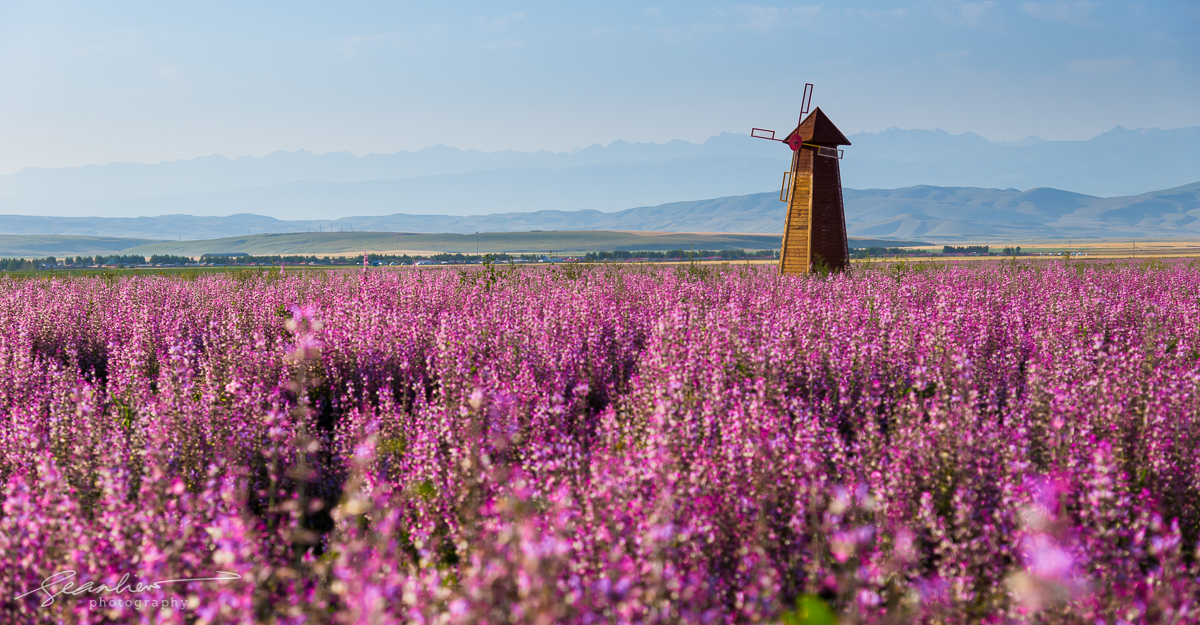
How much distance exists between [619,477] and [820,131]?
2293 centimetres

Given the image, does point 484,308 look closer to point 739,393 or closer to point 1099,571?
point 739,393

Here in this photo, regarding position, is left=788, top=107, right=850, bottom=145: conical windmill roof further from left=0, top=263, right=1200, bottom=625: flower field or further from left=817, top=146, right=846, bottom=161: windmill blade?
Answer: left=0, top=263, right=1200, bottom=625: flower field

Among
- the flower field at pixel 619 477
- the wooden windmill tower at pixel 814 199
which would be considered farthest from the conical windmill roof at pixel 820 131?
the flower field at pixel 619 477

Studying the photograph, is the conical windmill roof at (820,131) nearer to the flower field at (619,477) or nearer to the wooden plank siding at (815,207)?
the wooden plank siding at (815,207)

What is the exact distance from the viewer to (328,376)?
672 cm

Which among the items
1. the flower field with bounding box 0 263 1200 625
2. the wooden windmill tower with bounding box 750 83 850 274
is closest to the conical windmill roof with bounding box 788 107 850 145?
the wooden windmill tower with bounding box 750 83 850 274

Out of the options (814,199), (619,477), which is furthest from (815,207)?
(619,477)

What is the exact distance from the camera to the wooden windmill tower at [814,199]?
2283 centimetres

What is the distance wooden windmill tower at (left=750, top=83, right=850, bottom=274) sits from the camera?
22828 mm

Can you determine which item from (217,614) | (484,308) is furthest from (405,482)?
(484,308)

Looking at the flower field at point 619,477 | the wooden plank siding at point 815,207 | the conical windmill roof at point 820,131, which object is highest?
the conical windmill roof at point 820,131

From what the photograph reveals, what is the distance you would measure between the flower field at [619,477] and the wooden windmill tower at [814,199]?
48.9ft

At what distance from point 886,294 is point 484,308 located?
18.6 feet

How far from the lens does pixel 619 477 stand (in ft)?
9.60
